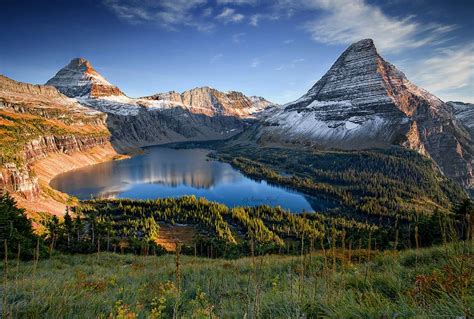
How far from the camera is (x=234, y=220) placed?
3526 inches

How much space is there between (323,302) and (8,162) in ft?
321

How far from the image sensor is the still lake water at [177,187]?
130 meters

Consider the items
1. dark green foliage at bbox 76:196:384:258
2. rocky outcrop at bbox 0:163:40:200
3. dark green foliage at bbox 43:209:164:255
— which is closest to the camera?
dark green foliage at bbox 43:209:164:255

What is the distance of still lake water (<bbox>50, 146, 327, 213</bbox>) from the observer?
129625 millimetres

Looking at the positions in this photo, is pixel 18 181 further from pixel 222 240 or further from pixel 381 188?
pixel 381 188

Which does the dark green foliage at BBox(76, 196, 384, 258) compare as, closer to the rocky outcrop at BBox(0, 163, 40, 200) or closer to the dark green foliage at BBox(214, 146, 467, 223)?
the rocky outcrop at BBox(0, 163, 40, 200)

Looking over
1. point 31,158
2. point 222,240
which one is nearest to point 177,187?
point 31,158

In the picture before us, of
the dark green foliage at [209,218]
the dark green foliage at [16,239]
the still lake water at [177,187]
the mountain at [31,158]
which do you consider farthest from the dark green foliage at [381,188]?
the dark green foliage at [16,239]

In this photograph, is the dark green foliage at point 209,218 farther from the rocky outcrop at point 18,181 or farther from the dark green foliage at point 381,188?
the dark green foliage at point 381,188

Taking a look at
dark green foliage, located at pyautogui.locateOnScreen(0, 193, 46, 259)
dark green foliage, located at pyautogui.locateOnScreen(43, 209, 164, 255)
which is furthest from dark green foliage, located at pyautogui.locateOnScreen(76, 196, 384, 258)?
dark green foliage, located at pyautogui.locateOnScreen(0, 193, 46, 259)

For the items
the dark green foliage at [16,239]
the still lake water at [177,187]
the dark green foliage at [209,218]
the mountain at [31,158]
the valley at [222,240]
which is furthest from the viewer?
the still lake water at [177,187]

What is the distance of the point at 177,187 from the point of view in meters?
158

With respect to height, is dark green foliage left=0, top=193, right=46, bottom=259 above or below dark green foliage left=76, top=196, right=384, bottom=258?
above

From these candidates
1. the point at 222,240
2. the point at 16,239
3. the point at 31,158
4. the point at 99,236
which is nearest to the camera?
the point at 16,239
